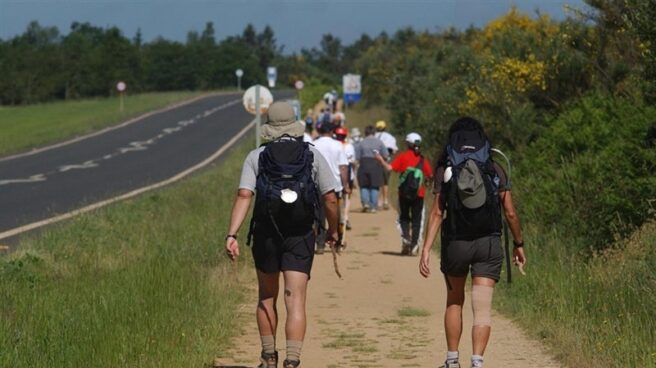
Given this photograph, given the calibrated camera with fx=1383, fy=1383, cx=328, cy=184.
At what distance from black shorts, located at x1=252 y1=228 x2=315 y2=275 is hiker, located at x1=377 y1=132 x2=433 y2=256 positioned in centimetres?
961

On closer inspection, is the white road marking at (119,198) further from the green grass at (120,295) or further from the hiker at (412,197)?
the hiker at (412,197)

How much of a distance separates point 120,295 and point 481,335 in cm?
366

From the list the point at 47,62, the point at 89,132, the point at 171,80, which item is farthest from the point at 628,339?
the point at 171,80

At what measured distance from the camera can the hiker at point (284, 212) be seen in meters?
8.59

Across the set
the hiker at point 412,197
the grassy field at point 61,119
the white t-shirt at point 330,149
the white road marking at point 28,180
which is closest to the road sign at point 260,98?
the hiker at point 412,197

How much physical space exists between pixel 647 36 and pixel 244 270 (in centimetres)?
539

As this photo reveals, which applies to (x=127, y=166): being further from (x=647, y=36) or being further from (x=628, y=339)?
(x=628, y=339)

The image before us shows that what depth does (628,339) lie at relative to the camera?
9.81 meters

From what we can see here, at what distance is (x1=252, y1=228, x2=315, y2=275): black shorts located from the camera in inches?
341

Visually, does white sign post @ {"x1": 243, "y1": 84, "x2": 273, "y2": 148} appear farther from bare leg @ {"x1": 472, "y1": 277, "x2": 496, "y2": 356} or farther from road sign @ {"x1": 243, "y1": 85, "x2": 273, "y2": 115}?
bare leg @ {"x1": 472, "y1": 277, "x2": 496, "y2": 356}

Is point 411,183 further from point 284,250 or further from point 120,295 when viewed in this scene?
point 284,250

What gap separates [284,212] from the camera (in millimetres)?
8555

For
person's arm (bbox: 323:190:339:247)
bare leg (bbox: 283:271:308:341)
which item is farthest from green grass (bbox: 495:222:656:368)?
bare leg (bbox: 283:271:308:341)

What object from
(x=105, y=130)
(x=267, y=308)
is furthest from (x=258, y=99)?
(x=105, y=130)
